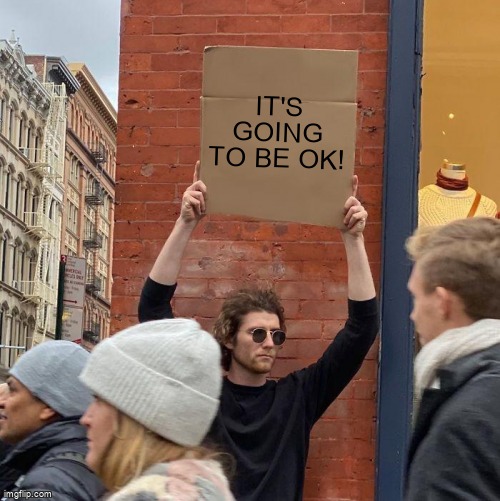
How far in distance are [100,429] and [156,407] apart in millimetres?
141

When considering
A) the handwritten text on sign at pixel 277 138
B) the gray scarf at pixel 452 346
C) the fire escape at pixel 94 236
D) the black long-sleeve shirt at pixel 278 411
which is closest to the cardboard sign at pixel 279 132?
the handwritten text on sign at pixel 277 138

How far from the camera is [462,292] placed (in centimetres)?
296

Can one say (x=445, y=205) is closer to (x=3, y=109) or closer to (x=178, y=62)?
(x=178, y=62)

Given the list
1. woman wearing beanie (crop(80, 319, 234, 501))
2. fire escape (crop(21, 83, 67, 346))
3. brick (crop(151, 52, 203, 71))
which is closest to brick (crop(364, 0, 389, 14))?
brick (crop(151, 52, 203, 71))

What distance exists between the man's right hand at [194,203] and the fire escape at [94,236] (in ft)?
217

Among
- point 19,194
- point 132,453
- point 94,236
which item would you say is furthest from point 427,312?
point 94,236

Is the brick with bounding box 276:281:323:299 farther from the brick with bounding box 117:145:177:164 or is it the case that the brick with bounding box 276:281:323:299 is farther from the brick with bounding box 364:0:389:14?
the brick with bounding box 364:0:389:14

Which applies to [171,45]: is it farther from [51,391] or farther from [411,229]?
[51,391]

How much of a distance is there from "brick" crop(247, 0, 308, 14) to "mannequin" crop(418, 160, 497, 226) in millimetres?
1092

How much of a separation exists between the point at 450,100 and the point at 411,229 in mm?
1011

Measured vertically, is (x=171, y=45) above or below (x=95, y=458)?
above

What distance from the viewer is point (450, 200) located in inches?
235

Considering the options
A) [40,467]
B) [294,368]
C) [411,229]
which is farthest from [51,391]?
[411,229]

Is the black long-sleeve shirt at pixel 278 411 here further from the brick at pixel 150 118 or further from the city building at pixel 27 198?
the city building at pixel 27 198
